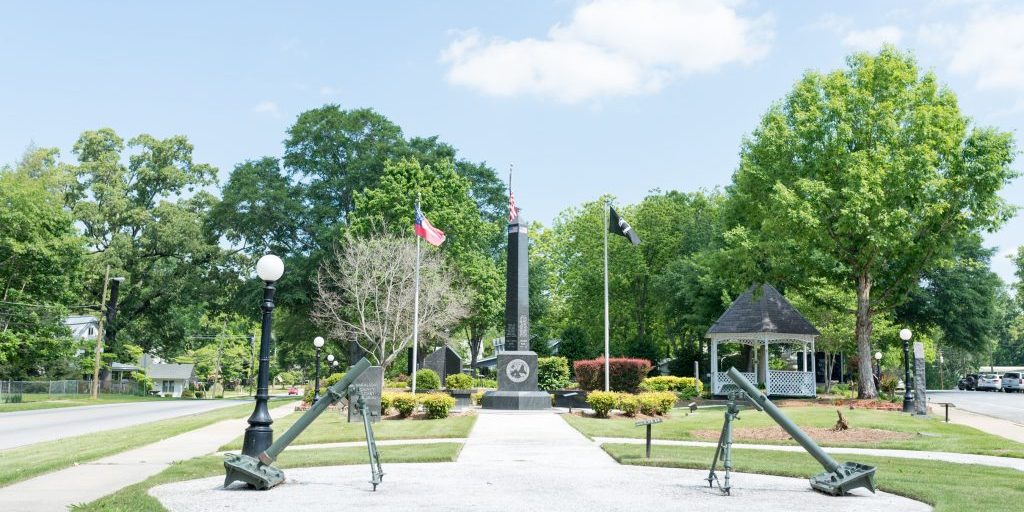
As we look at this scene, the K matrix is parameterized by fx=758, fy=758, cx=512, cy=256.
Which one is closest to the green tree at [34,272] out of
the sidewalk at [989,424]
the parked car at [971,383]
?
the sidewalk at [989,424]

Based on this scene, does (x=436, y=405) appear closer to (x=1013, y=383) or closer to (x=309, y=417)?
(x=309, y=417)

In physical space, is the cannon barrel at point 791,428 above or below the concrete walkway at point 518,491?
above

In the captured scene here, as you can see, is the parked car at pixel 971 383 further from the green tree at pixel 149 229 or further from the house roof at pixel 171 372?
the house roof at pixel 171 372

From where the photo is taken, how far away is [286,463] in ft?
38.9

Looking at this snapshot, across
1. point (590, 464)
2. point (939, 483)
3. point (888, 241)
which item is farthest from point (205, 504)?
point (888, 241)

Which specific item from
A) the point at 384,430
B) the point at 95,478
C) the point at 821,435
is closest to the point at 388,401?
the point at 384,430

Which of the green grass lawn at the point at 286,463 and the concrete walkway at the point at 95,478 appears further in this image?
the concrete walkway at the point at 95,478

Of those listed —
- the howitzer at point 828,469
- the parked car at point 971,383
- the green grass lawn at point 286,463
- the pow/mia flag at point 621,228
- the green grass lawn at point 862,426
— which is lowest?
the parked car at point 971,383

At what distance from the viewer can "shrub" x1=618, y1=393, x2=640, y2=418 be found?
74.2 feet

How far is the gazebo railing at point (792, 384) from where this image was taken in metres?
34.4

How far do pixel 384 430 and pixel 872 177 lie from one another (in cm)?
2088

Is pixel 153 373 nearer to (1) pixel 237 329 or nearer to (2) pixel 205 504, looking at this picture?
(1) pixel 237 329

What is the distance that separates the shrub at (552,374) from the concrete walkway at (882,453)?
2165 centimetres

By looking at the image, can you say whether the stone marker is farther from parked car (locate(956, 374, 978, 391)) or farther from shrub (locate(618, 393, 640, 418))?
parked car (locate(956, 374, 978, 391))
